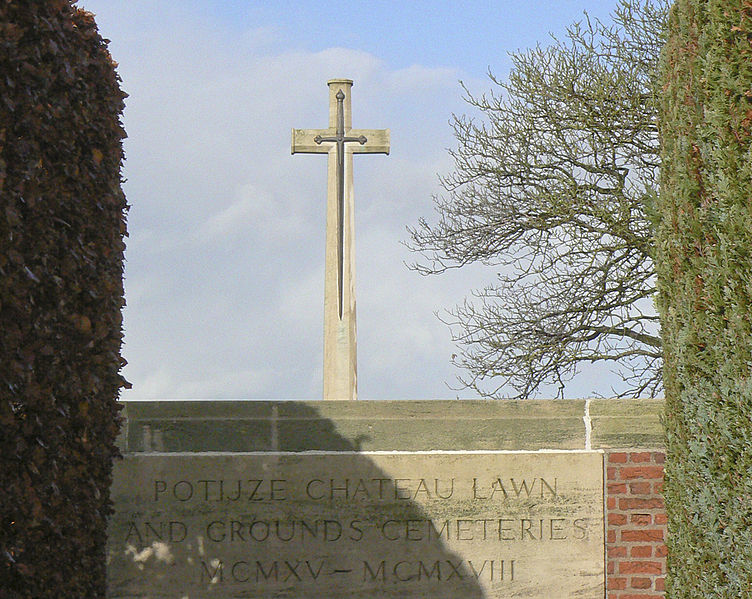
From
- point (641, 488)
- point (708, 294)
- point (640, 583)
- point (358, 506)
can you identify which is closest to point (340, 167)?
point (358, 506)

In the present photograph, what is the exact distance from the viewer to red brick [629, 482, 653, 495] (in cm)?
762

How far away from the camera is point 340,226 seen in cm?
1102

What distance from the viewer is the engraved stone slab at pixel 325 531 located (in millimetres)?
7543

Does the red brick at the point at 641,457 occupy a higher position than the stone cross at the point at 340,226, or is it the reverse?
the stone cross at the point at 340,226

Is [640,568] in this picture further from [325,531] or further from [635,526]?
[325,531]

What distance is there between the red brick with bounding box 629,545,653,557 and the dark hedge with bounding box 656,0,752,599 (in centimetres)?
88

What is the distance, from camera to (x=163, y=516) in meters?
7.57

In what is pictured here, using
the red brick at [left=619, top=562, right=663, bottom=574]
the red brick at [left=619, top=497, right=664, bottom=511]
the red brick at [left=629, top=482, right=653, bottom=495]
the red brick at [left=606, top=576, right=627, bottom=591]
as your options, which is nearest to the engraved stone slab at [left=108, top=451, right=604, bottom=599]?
the red brick at [left=606, top=576, right=627, bottom=591]

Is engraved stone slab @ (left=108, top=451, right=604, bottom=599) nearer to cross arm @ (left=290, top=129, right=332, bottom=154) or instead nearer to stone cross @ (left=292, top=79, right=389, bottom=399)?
stone cross @ (left=292, top=79, right=389, bottom=399)

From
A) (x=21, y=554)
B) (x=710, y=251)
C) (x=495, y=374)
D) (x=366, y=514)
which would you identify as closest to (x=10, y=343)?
(x=21, y=554)

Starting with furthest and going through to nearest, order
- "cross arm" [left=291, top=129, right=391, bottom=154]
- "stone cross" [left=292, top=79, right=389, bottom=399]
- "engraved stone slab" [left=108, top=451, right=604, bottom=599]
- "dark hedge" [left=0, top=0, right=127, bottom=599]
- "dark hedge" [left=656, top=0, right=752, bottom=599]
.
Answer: "cross arm" [left=291, top=129, right=391, bottom=154] → "stone cross" [left=292, top=79, right=389, bottom=399] → "engraved stone slab" [left=108, top=451, right=604, bottom=599] → "dark hedge" [left=0, top=0, right=127, bottom=599] → "dark hedge" [left=656, top=0, right=752, bottom=599]

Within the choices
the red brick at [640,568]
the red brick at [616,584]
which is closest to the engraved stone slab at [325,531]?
the red brick at [616,584]

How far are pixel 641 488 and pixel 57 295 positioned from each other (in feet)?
14.6

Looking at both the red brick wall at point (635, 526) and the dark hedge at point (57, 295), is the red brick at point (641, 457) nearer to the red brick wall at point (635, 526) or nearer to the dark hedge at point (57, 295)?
the red brick wall at point (635, 526)
